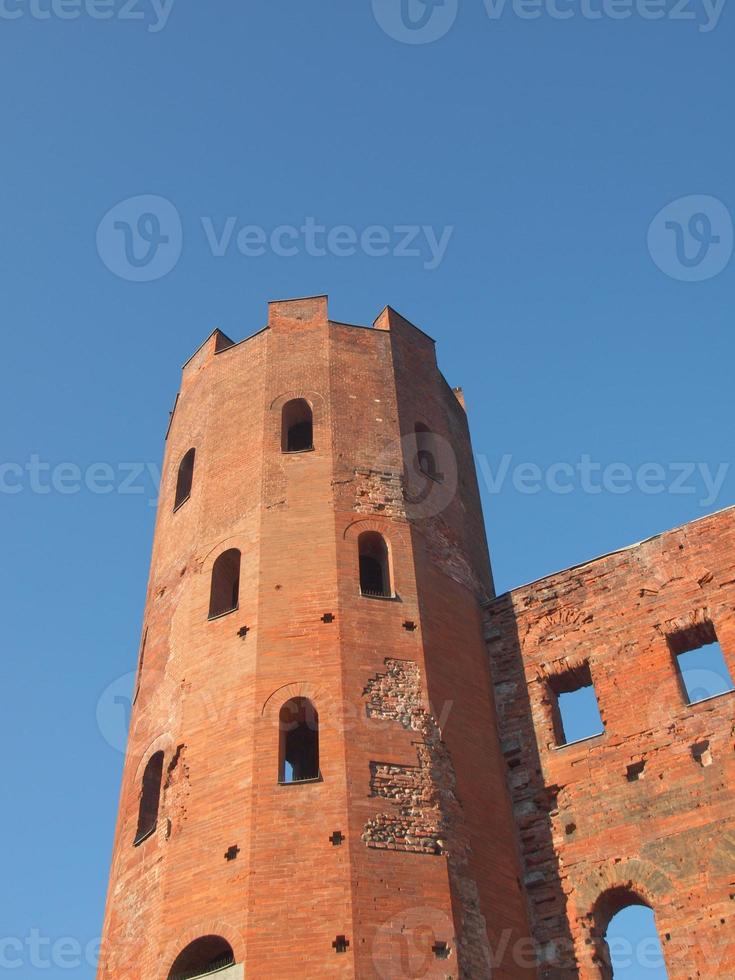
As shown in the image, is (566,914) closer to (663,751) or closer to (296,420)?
(663,751)

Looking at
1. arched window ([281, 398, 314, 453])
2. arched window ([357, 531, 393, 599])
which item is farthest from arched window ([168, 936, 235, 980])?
arched window ([281, 398, 314, 453])

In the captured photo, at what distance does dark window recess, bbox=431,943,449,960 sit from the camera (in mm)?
11875

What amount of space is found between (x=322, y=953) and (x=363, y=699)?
10.6ft

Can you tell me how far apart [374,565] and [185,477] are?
12.7 feet

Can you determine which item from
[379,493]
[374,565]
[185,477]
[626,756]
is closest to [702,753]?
[626,756]

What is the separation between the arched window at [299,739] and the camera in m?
13.7

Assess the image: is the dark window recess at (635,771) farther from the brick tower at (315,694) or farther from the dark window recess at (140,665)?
the dark window recess at (140,665)

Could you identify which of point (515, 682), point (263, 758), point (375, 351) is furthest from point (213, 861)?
point (375, 351)

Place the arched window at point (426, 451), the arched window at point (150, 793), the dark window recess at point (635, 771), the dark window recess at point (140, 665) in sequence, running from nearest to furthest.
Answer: the dark window recess at point (635, 771)
the arched window at point (150, 793)
the dark window recess at point (140, 665)
the arched window at point (426, 451)

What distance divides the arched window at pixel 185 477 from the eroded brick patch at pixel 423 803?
224 inches

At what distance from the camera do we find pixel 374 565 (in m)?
Result: 17.1

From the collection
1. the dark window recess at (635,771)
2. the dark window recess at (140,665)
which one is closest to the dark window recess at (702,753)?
the dark window recess at (635,771)

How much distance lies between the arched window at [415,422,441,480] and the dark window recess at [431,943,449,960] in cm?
Answer: 780

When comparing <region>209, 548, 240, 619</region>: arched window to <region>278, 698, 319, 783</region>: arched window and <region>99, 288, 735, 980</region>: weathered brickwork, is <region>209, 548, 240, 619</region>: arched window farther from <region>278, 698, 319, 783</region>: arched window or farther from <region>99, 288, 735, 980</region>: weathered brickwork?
<region>278, 698, 319, 783</region>: arched window
